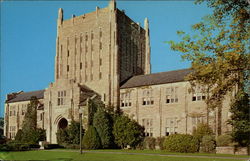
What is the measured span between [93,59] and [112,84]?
694 cm

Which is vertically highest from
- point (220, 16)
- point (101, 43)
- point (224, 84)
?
point (101, 43)

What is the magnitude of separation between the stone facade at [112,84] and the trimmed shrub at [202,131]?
115 centimetres

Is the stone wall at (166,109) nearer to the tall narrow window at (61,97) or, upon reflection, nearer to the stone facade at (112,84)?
the stone facade at (112,84)

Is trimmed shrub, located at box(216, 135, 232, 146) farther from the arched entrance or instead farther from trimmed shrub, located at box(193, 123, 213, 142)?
the arched entrance

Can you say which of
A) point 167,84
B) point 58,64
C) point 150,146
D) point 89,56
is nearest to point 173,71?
point 167,84

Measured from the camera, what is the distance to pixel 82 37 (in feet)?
175

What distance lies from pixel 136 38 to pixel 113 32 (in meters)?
7.85

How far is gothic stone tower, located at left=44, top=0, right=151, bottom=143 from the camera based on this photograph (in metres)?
46.6

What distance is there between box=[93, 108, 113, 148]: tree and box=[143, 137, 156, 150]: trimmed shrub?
4854mm

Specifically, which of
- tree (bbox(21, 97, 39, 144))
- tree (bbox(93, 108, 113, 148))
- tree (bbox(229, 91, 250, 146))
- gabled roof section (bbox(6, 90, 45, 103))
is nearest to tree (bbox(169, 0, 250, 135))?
tree (bbox(229, 91, 250, 146))

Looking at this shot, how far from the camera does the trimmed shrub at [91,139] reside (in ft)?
126

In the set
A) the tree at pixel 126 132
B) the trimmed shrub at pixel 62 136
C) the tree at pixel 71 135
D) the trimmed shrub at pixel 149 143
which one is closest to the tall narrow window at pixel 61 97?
the trimmed shrub at pixel 62 136

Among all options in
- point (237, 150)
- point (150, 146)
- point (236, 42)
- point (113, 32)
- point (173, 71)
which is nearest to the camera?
point (236, 42)

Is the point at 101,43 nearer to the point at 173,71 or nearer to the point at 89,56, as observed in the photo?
the point at 89,56
